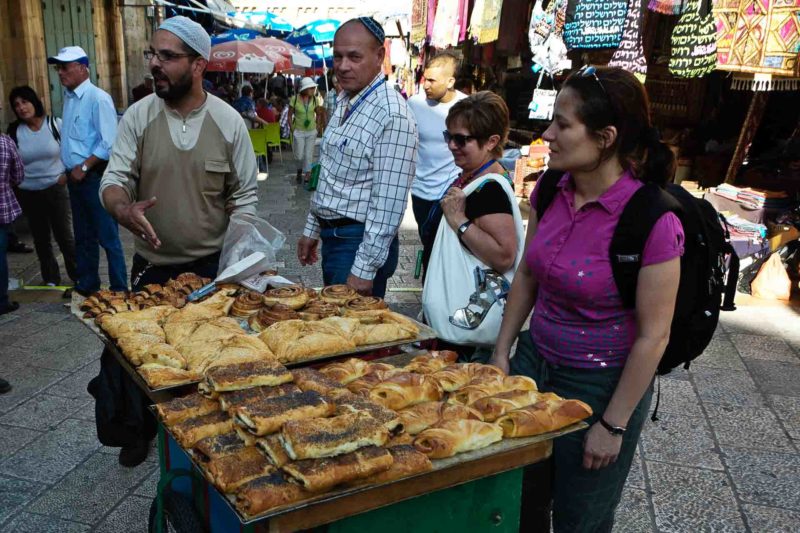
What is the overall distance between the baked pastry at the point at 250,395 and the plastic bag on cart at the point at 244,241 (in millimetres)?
1488

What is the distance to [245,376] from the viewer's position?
2102mm

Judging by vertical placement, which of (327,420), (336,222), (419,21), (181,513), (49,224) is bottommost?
(49,224)

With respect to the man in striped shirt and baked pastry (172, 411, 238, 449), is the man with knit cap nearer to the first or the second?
the man in striped shirt

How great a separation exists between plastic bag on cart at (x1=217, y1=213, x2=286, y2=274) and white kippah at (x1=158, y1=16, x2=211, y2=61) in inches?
35.2

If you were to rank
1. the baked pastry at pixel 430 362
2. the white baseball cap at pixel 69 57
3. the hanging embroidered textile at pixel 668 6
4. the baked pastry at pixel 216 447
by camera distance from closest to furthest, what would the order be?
the baked pastry at pixel 216 447
the baked pastry at pixel 430 362
the hanging embroidered textile at pixel 668 6
the white baseball cap at pixel 69 57

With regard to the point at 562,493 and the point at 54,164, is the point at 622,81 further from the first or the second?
the point at 54,164

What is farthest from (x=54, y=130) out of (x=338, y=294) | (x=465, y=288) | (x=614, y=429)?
(x=614, y=429)

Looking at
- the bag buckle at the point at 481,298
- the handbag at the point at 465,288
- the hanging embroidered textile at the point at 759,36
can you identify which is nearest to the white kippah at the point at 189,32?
the handbag at the point at 465,288

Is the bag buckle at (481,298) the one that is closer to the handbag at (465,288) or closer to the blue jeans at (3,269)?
the handbag at (465,288)

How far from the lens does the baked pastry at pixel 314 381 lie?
2135mm

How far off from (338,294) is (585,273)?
129 cm

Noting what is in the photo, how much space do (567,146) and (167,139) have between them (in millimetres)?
2225

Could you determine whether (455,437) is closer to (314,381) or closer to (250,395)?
(314,381)

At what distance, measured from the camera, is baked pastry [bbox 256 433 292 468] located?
1.75 metres
